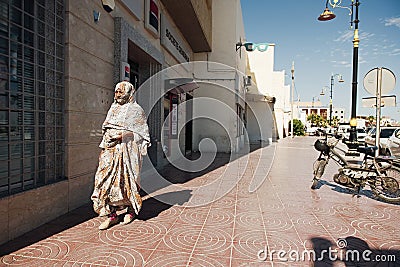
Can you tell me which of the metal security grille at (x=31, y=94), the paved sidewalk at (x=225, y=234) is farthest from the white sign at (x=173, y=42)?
the paved sidewalk at (x=225, y=234)

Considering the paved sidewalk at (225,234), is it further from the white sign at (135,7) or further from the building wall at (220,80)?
the building wall at (220,80)

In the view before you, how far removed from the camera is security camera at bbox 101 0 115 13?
4469 mm

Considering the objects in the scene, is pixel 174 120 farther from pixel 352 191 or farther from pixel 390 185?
pixel 390 185

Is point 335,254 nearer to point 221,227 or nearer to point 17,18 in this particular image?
point 221,227

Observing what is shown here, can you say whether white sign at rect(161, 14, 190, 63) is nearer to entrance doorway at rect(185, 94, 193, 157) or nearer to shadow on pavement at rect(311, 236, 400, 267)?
entrance doorway at rect(185, 94, 193, 157)

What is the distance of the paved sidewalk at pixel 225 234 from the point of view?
8.80 ft

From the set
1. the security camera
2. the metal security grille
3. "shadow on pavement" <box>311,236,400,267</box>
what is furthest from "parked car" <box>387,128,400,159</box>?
the metal security grille

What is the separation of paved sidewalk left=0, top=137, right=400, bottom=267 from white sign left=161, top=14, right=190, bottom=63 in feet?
15.1

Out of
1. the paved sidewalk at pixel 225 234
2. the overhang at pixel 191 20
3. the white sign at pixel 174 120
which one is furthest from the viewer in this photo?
the white sign at pixel 174 120

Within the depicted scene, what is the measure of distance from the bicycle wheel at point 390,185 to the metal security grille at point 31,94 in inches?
204

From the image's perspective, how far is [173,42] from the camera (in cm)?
903

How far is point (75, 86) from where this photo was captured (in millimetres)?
3883

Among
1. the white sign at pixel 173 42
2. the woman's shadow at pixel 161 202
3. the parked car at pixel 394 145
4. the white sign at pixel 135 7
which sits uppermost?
the white sign at pixel 173 42

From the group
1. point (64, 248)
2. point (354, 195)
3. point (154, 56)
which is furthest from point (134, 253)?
point (154, 56)
